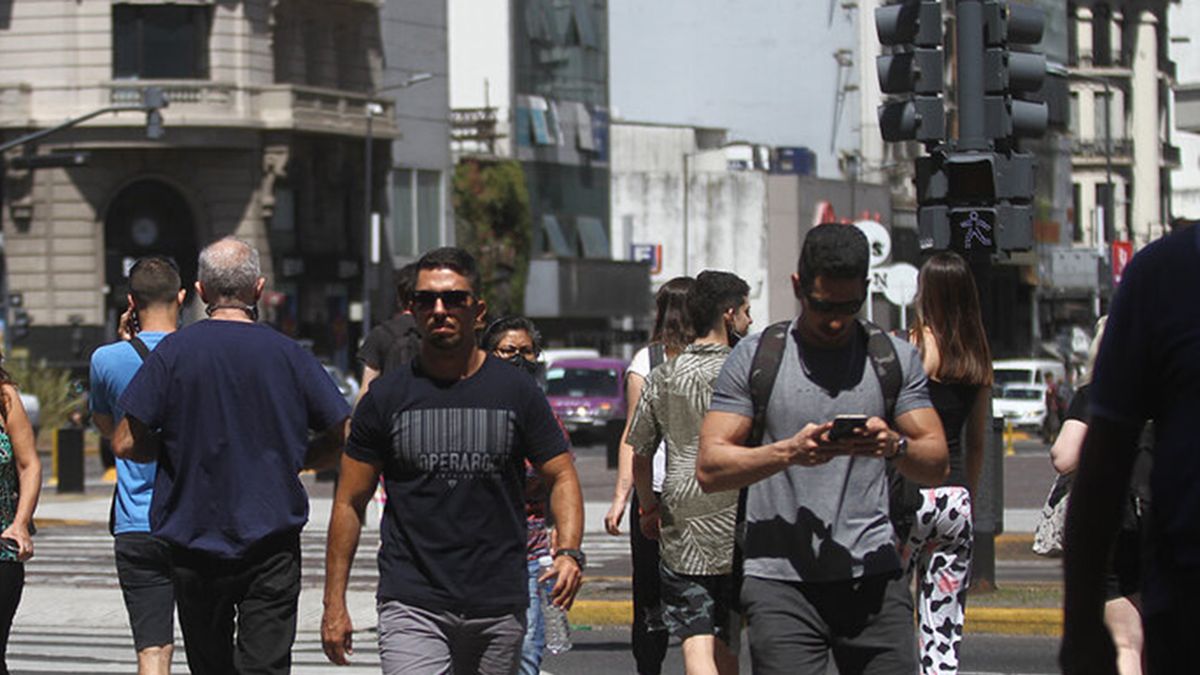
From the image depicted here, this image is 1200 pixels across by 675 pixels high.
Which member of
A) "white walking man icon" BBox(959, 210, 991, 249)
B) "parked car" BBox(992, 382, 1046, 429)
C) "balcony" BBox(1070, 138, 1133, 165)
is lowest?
"parked car" BBox(992, 382, 1046, 429)

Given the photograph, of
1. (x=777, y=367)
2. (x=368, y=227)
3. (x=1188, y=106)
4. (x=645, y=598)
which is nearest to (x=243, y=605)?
(x=777, y=367)

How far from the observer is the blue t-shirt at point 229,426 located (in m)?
7.40

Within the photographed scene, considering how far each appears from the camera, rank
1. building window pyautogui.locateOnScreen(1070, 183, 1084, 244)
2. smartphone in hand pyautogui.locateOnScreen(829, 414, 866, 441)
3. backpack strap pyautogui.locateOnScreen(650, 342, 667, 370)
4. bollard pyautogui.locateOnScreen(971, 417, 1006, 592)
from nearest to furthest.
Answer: smartphone in hand pyautogui.locateOnScreen(829, 414, 866, 441), backpack strap pyautogui.locateOnScreen(650, 342, 667, 370), bollard pyautogui.locateOnScreen(971, 417, 1006, 592), building window pyautogui.locateOnScreen(1070, 183, 1084, 244)

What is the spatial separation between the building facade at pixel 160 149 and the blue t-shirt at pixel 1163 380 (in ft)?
157

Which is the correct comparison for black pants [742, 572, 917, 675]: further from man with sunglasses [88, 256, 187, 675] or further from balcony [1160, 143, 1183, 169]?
balcony [1160, 143, 1183, 169]

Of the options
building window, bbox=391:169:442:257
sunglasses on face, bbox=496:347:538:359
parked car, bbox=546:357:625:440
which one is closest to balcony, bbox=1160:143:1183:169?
building window, bbox=391:169:442:257

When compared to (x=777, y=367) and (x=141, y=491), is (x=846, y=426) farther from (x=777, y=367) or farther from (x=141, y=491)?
(x=141, y=491)

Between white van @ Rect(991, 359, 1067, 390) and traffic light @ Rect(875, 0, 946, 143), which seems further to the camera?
white van @ Rect(991, 359, 1067, 390)

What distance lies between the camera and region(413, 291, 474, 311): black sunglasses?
692 centimetres

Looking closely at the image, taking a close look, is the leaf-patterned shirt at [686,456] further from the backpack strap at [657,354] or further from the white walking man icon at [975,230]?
the white walking man icon at [975,230]

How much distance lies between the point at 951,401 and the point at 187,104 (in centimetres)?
4480

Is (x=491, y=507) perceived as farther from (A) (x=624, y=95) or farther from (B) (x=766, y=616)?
(A) (x=624, y=95)

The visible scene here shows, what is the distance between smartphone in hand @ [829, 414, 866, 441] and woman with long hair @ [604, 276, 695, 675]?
2.95 m

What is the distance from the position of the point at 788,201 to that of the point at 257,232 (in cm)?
2232
